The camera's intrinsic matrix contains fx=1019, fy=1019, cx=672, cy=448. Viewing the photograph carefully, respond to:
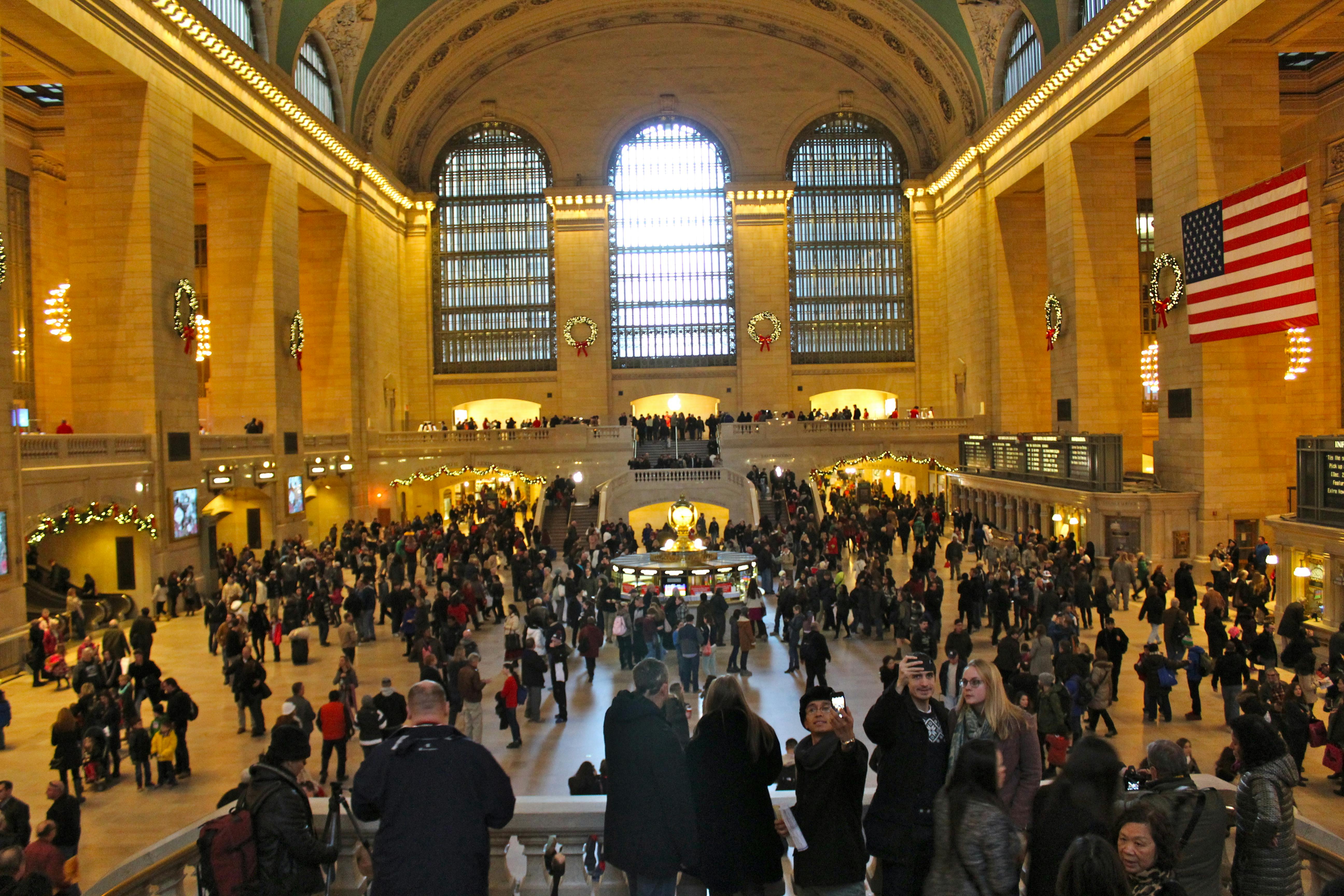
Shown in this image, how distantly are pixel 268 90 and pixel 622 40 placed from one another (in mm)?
17364

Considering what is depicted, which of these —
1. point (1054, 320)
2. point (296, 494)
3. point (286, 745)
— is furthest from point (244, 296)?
point (286, 745)

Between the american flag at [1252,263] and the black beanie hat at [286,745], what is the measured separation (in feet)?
57.4

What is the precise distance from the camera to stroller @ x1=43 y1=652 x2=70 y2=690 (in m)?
14.1

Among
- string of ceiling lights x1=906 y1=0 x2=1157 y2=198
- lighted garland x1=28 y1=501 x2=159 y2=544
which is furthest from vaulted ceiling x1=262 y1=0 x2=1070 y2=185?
lighted garland x1=28 y1=501 x2=159 y2=544

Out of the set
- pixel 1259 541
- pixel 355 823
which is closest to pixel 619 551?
pixel 1259 541

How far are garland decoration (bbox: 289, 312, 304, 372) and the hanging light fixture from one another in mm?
5287

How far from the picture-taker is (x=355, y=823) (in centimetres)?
452

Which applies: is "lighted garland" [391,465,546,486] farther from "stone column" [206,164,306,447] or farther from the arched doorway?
the arched doorway

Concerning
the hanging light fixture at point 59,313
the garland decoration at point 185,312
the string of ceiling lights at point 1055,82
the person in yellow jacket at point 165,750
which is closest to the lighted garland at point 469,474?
the hanging light fixture at point 59,313

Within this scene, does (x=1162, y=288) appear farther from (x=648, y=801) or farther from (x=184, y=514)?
A: (x=184, y=514)

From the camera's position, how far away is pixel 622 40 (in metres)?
39.8

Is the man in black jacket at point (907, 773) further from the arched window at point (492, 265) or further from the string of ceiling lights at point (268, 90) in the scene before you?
the arched window at point (492, 265)

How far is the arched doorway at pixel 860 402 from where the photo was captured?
42.5m

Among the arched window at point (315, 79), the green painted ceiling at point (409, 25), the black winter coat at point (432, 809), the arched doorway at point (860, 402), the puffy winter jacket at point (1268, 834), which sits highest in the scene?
the green painted ceiling at point (409, 25)
